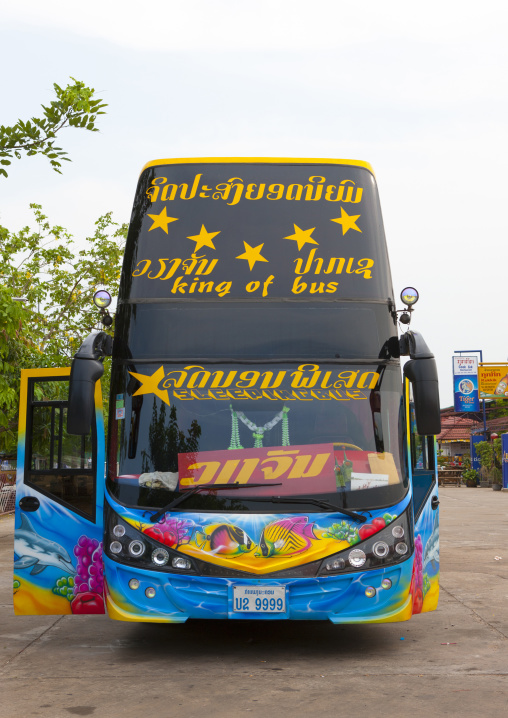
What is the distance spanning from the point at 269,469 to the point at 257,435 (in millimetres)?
273

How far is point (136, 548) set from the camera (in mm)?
7004

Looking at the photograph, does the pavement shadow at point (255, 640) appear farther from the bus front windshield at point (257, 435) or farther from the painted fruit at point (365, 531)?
the bus front windshield at point (257, 435)

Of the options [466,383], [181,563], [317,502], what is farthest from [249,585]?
[466,383]

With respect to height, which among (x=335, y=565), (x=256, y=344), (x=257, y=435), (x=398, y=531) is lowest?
(x=335, y=565)

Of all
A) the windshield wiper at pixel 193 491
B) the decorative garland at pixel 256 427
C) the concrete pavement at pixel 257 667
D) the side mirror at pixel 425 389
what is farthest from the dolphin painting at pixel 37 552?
the side mirror at pixel 425 389

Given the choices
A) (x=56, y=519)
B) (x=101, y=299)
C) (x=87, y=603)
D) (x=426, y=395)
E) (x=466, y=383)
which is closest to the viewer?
(x=426, y=395)

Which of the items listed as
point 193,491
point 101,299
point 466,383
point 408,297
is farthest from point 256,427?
point 466,383

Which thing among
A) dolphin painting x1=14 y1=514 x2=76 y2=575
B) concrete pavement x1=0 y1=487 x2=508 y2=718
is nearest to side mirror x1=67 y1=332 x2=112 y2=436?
dolphin painting x1=14 y1=514 x2=76 y2=575

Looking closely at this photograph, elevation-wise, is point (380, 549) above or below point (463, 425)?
below

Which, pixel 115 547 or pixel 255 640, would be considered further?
pixel 255 640

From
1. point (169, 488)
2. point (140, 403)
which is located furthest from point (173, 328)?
point (169, 488)

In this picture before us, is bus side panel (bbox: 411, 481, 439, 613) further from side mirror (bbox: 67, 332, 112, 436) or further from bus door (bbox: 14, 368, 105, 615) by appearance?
side mirror (bbox: 67, 332, 112, 436)

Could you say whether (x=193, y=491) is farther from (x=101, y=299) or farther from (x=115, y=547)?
(x=101, y=299)

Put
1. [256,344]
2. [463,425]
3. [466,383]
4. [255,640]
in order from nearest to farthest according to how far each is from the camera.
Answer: [256,344]
[255,640]
[466,383]
[463,425]
